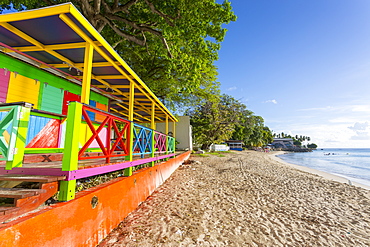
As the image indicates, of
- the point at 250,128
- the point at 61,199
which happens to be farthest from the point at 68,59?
the point at 250,128

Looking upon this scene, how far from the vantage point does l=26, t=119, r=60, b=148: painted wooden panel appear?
14.7ft

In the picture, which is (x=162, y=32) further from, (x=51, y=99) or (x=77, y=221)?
(x=77, y=221)

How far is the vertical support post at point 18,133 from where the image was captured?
216 cm

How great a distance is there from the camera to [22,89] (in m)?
4.53

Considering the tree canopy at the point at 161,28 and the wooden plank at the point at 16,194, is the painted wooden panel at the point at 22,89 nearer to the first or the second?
the wooden plank at the point at 16,194

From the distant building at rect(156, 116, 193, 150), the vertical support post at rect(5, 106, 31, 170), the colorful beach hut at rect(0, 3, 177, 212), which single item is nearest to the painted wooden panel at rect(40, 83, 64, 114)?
the colorful beach hut at rect(0, 3, 177, 212)

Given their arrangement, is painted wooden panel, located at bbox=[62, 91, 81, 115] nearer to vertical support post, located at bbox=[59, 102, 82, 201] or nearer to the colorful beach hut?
the colorful beach hut

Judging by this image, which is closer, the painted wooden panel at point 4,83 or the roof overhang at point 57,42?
the roof overhang at point 57,42

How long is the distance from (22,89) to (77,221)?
172 inches

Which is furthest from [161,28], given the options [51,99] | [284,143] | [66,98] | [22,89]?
[284,143]

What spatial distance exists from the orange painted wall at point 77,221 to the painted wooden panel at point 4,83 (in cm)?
372

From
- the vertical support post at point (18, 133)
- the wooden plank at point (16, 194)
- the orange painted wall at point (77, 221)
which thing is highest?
the vertical support post at point (18, 133)

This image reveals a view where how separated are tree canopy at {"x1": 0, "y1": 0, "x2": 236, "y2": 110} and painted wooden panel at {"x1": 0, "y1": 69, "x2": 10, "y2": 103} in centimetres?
451

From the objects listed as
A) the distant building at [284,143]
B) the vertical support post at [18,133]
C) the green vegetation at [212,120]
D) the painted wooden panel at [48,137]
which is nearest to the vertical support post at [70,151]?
the vertical support post at [18,133]
